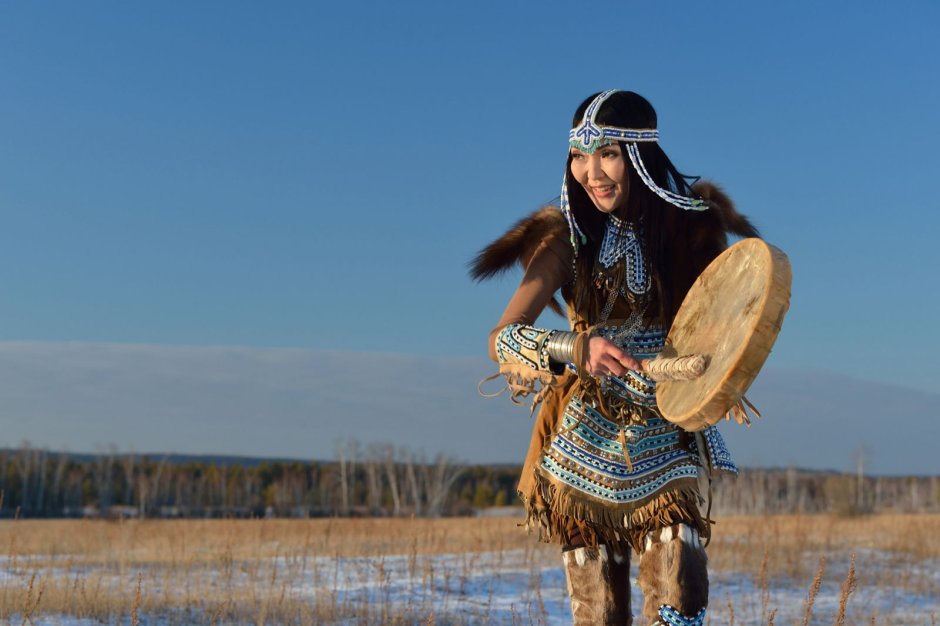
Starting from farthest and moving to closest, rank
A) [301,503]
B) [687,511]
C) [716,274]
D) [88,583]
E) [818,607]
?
[301,503]
[818,607]
[88,583]
[687,511]
[716,274]

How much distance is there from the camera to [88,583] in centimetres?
859

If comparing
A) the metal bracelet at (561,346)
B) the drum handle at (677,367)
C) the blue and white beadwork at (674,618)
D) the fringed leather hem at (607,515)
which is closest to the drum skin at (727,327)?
the drum handle at (677,367)

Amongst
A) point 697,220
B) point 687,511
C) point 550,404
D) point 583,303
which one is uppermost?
point 697,220

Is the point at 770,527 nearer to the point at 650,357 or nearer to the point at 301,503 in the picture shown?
the point at 650,357

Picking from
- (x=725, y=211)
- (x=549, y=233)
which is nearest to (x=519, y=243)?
(x=549, y=233)

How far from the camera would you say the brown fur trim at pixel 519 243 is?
3484 mm

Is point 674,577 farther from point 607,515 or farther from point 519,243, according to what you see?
point 519,243

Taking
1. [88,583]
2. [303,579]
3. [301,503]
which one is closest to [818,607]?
[303,579]

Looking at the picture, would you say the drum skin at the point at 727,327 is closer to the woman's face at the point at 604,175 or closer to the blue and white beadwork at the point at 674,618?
the woman's face at the point at 604,175

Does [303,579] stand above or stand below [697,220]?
below

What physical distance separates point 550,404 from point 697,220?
815 mm

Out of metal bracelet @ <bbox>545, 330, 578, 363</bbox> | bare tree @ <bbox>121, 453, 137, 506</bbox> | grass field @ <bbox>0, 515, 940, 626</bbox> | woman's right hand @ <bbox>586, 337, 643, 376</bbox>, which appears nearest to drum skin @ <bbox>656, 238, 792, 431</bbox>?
woman's right hand @ <bbox>586, 337, 643, 376</bbox>

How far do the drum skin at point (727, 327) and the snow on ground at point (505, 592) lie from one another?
4.24 meters

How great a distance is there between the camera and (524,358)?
307 cm
